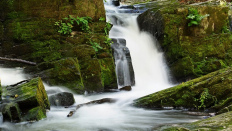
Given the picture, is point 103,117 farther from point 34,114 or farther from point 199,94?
point 199,94

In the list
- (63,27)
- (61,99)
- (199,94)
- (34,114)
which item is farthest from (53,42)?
(199,94)

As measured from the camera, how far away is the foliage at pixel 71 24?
8.07m

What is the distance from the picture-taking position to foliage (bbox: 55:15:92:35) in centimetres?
807

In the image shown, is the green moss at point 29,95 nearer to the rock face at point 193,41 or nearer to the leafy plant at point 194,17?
the rock face at point 193,41

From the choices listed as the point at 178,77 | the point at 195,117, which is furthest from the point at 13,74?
the point at 178,77

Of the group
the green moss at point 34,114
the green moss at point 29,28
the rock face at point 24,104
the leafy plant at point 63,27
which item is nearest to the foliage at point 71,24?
the leafy plant at point 63,27

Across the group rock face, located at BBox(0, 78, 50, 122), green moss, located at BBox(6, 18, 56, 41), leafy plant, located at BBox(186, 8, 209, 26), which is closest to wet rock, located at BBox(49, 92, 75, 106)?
rock face, located at BBox(0, 78, 50, 122)

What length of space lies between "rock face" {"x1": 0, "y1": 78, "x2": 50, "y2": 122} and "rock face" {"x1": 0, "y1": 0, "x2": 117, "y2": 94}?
2379mm

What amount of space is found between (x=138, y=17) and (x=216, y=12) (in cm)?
408

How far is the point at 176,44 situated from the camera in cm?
977

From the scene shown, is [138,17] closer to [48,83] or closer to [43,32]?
[43,32]

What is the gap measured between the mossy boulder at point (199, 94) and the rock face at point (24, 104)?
258cm

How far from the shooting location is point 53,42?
791cm

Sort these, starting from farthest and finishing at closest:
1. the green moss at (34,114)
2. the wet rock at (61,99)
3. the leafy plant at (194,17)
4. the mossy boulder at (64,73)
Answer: the leafy plant at (194,17) → the mossy boulder at (64,73) → the wet rock at (61,99) → the green moss at (34,114)
